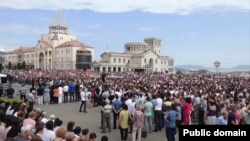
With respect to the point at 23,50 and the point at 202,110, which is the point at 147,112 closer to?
the point at 202,110

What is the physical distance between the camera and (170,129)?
36.4 ft

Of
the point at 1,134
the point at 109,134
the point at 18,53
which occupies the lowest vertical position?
the point at 109,134

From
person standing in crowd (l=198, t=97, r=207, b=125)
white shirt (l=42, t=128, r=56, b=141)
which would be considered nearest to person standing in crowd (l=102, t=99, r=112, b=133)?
person standing in crowd (l=198, t=97, r=207, b=125)

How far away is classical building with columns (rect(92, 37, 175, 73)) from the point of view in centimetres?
10894

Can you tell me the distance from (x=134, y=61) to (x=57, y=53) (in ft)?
90.8

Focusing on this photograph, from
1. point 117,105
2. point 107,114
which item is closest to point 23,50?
point 117,105

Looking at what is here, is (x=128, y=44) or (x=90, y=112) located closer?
(x=90, y=112)

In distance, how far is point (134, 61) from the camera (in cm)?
11669

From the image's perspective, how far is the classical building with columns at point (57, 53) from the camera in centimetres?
10650

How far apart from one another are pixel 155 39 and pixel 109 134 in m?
128

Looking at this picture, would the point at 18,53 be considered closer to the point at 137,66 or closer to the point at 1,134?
the point at 137,66

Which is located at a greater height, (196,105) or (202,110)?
(196,105)

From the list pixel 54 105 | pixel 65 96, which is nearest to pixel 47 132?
pixel 54 105

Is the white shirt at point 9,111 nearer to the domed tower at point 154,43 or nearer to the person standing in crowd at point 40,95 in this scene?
the person standing in crowd at point 40,95
